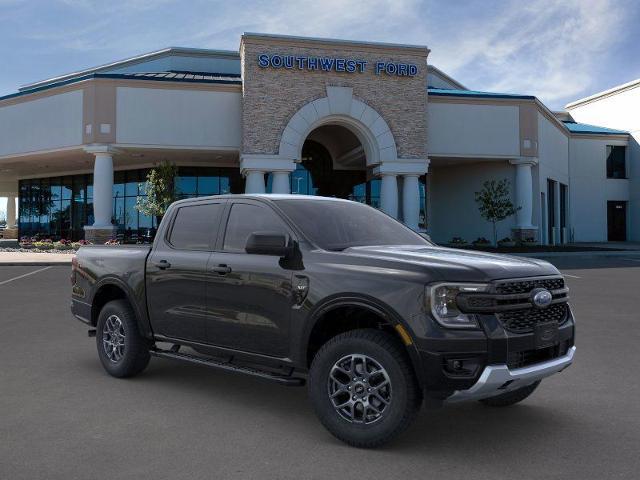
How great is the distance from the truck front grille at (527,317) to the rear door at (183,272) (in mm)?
2627

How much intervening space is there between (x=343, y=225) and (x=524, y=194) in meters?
31.4

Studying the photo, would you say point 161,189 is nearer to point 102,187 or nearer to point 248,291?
point 102,187

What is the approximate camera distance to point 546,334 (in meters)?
4.41

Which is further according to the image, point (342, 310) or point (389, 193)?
point (389, 193)

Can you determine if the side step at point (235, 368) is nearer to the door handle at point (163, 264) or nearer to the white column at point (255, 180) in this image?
the door handle at point (163, 264)

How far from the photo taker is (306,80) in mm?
30391

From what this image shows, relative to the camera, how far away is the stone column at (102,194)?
3098 cm

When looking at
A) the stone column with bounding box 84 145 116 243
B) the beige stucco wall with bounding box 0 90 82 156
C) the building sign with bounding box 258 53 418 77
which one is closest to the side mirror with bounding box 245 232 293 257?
the building sign with bounding box 258 53 418 77

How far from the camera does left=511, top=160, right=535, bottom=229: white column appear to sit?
34.5 metres

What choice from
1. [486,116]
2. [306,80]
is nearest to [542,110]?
[486,116]

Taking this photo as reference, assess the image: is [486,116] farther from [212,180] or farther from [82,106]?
[82,106]

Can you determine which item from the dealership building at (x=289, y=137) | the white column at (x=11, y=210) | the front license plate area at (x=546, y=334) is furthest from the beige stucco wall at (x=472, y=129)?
the white column at (x=11, y=210)

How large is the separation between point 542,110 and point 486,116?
15.7 ft

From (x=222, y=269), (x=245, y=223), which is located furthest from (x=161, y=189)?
(x=222, y=269)
